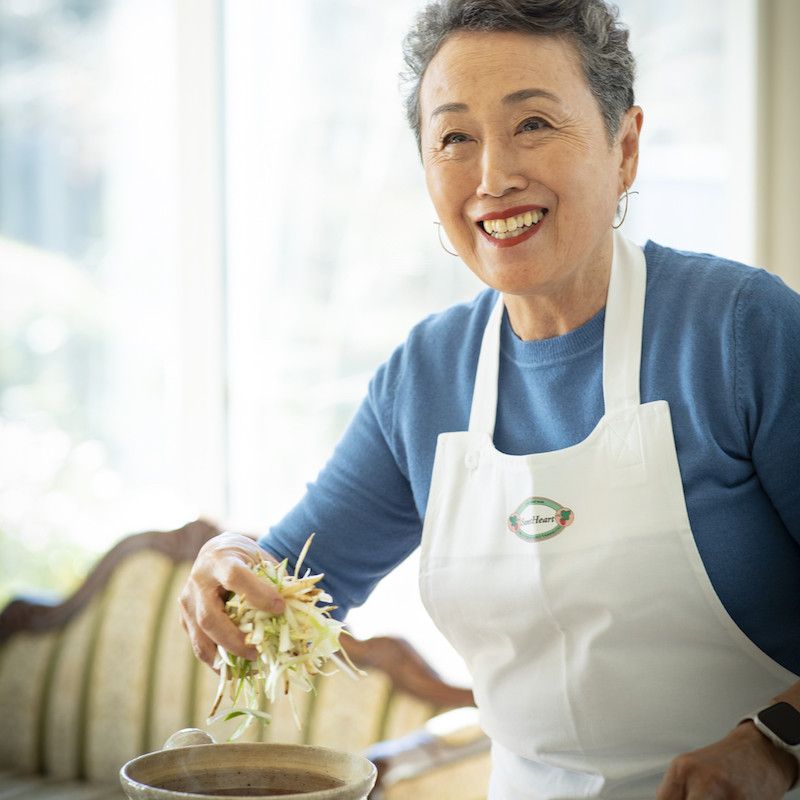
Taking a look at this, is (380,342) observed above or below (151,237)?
below

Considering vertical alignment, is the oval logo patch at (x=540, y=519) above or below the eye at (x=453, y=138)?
below

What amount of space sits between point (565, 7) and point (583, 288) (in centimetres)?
36

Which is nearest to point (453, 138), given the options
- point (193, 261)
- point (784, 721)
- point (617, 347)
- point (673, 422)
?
point (617, 347)

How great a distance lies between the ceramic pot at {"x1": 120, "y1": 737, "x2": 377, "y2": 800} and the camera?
0.80 meters

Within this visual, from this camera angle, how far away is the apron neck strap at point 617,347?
3.69 ft

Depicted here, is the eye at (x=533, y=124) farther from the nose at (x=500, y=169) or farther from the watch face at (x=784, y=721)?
the watch face at (x=784, y=721)

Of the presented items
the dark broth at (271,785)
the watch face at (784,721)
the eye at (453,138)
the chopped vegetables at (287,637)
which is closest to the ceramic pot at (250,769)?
the dark broth at (271,785)

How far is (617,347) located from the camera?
1.14m

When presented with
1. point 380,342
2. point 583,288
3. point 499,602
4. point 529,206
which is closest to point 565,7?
point 529,206

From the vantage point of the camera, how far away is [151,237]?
2934 mm

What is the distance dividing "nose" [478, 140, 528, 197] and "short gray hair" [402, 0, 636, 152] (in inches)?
5.5

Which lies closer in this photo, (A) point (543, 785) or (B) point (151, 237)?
(A) point (543, 785)

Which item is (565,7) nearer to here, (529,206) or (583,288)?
(529,206)

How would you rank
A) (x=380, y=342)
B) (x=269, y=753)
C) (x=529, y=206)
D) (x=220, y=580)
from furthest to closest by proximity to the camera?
(x=380, y=342), (x=529, y=206), (x=220, y=580), (x=269, y=753)
